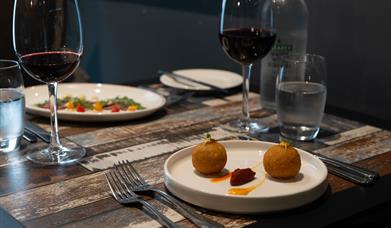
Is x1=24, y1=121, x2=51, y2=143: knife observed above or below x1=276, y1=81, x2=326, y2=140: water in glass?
below

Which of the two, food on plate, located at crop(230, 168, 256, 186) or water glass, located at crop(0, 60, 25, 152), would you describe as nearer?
food on plate, located at crop(230, 168, 256, 186)

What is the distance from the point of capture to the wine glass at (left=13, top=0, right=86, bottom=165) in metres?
1.09

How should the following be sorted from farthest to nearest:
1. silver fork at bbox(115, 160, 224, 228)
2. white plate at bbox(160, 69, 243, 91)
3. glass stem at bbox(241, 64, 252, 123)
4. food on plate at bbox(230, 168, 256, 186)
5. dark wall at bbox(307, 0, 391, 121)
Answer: white plate at bbox(160, 69, 243, 91)
dark wall at bbox(307, 0, 391, 121)
glass stem at bbox(241, 64, 252, 123)
food on plate at bbox(230, 168, 256, 186)
silver fork at bbox(115, 160, 224, 228)

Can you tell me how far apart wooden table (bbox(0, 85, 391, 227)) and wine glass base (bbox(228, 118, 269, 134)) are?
0.11ft

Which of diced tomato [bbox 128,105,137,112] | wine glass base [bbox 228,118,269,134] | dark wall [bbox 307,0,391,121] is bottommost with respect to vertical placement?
wine glass base [bbox 228,118,269,134]

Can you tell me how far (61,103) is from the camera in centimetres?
147

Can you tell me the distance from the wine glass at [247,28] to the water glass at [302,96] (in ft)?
0.23

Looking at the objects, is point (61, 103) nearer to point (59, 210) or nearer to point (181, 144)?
point (181, 144)

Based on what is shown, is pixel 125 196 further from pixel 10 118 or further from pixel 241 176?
pixel 10 118

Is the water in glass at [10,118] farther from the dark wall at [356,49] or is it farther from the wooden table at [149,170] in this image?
the dark wall at [356,49]

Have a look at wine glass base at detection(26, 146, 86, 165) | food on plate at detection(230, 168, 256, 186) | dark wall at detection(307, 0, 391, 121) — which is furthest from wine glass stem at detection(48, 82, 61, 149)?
dark wall at detection(307, 0, 391, 121)

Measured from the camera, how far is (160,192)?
964 millimetres

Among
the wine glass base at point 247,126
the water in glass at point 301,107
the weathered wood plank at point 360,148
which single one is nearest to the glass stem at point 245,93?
the wine glass base at point 247,126

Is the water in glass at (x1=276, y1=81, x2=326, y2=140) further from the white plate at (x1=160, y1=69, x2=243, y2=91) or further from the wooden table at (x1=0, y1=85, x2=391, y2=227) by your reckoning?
the white plate at (x1=160, y1=69, x2=243, y2=91)
